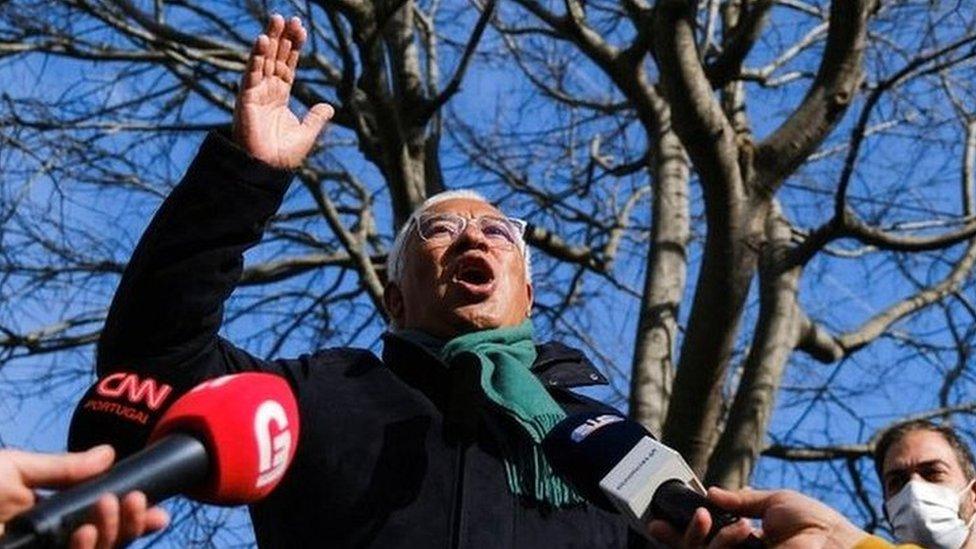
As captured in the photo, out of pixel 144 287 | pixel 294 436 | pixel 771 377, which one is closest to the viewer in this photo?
pixel 294 436

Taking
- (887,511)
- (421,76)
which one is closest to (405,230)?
(887,511)

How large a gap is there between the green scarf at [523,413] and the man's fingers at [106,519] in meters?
1.69

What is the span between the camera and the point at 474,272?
4.76 m

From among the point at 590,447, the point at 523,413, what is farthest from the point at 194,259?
the point at 590,447

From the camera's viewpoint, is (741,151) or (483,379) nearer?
(483,379)

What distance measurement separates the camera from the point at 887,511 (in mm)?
5926

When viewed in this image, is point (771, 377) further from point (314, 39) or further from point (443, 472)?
point (443, 472)

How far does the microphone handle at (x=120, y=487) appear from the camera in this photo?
233 cm

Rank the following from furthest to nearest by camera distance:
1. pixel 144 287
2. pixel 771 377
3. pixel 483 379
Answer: pixel 771 377
pixel 483 379
pixel 144 287

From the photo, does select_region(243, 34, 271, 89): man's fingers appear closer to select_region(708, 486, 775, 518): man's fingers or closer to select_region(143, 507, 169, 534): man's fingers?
select_region(708, 486, 775, 518): man's fingers

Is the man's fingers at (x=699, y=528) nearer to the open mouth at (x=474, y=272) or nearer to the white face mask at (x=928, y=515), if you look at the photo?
the open mouth at (x=474, y=272)

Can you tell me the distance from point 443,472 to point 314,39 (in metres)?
5.69

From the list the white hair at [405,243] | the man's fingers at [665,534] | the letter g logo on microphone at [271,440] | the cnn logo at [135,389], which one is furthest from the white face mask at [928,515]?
the letter g logo on microphone at [271,440]

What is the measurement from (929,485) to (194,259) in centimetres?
275
